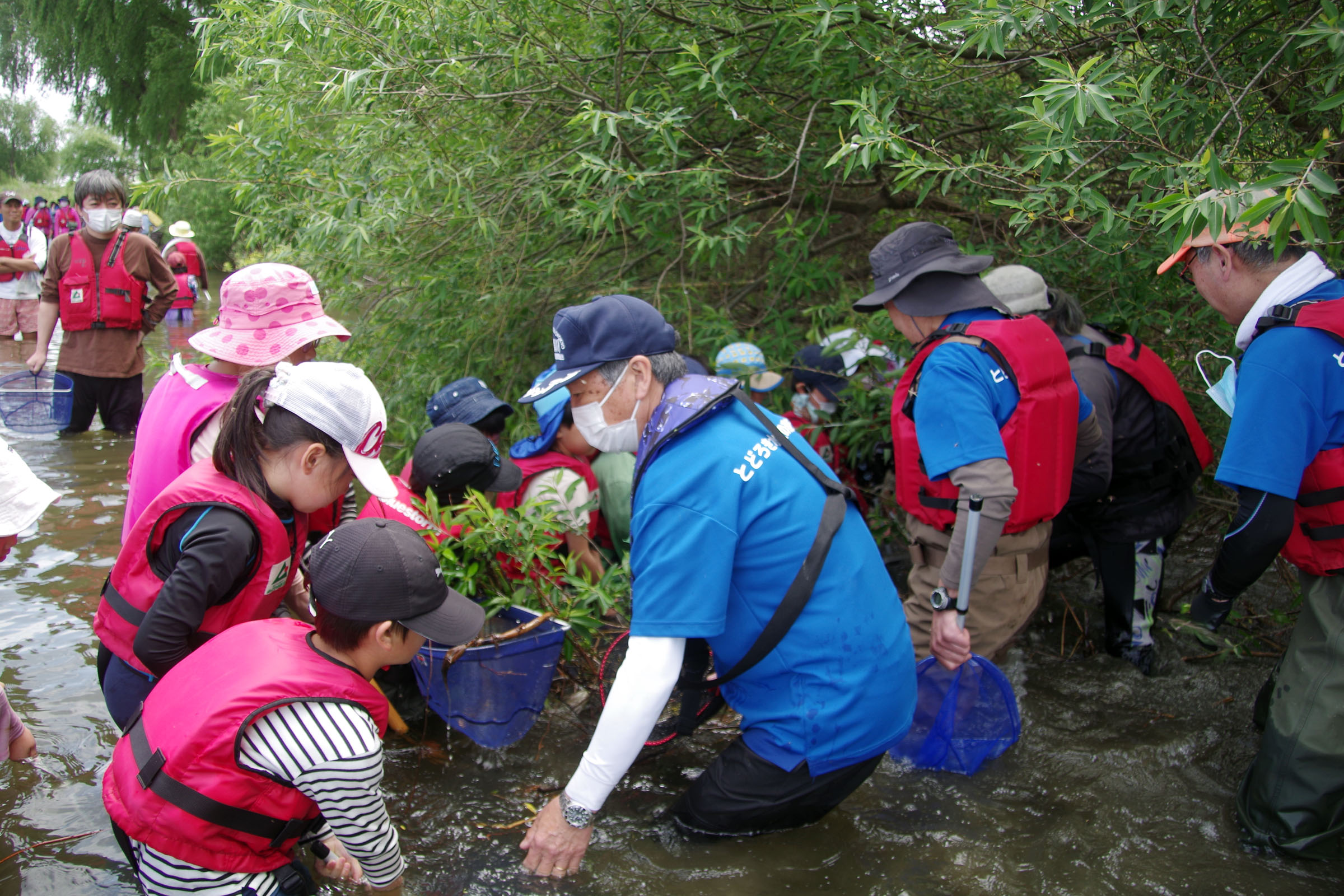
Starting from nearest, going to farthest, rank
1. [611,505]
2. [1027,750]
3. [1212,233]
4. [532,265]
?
1. [1212,233]
2. [1027,750]
3. [611,505]
4. [532,265]

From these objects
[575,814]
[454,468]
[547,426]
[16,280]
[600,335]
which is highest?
[600,335]

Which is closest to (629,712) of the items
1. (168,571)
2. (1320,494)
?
(168,571)

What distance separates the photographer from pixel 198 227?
22906mm

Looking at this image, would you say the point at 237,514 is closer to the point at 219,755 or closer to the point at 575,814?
the point at 219,755

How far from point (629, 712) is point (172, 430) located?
5.86 ft

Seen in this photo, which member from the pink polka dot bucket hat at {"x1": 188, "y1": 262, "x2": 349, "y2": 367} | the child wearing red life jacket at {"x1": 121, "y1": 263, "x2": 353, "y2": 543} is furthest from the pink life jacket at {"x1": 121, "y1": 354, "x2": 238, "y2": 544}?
the pink polka dot bucket hat at {"x1": 188, "y1": 262, "x2": 349, "y2": 367}

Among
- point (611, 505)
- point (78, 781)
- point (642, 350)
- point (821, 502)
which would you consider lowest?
point (78, 781)

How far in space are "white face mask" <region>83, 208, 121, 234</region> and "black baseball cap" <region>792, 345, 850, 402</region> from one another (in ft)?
16.8

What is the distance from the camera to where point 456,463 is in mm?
3633

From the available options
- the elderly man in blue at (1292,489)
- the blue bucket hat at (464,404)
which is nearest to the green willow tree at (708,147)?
the elderly man in blue at (1292,489)

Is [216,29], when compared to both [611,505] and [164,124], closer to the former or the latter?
[611,505]

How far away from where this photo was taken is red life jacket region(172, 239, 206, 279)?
15.6 m

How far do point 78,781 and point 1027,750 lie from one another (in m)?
3.61

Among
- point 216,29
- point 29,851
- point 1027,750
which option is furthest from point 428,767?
point 216,29
